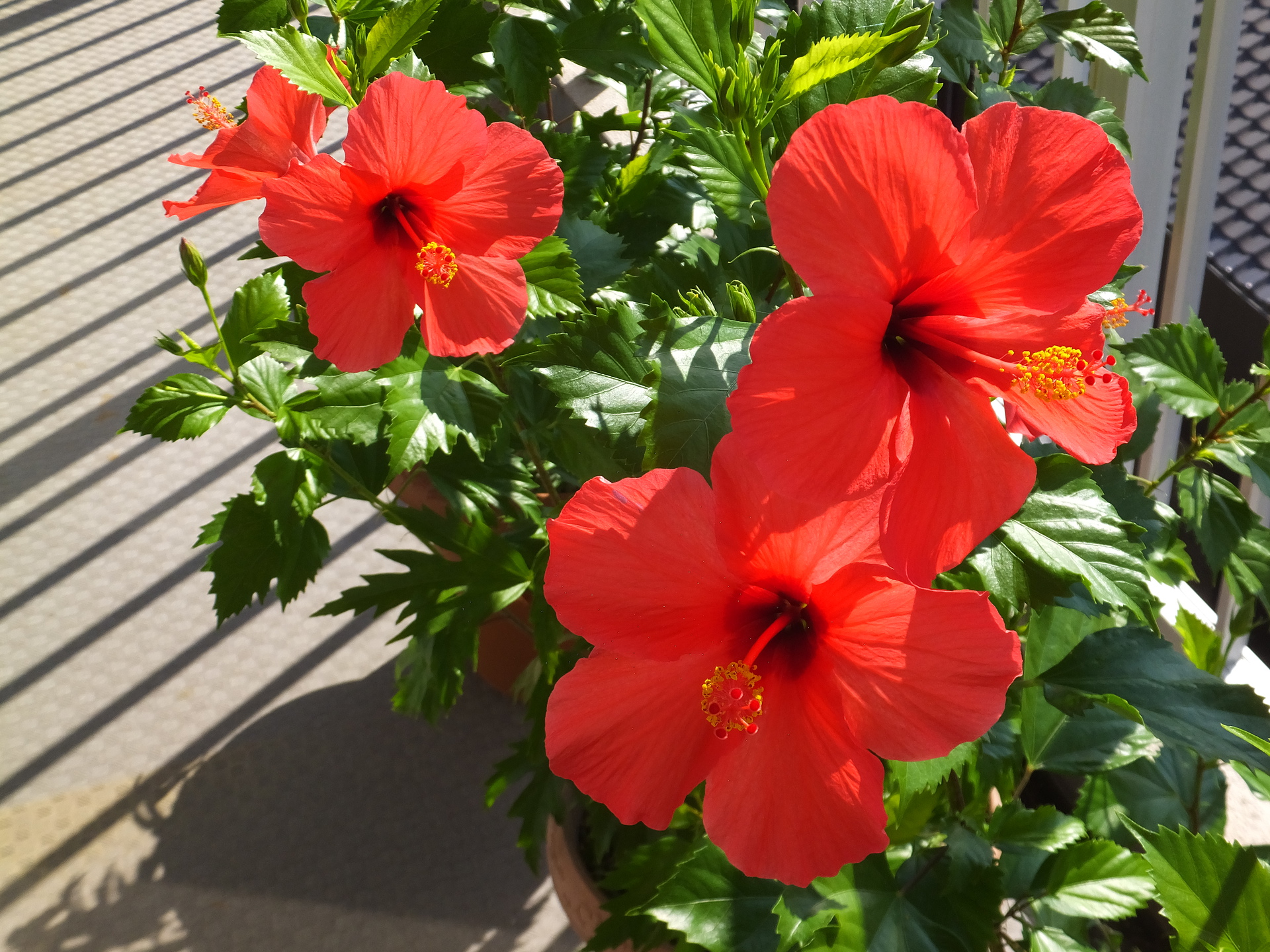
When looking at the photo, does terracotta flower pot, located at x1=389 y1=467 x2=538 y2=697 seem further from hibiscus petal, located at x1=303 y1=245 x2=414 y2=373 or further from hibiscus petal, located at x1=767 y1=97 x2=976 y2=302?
hibiscus petal, located at x1=767 y1=97 x2=976 y2=302

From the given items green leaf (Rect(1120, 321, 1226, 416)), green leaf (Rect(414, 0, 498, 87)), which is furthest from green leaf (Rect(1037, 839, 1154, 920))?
green leaf (Rect(414, 0, 498, 87))

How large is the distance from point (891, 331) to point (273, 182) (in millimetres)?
379

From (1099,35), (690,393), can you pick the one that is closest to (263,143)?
(690,393)

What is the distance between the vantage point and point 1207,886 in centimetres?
50

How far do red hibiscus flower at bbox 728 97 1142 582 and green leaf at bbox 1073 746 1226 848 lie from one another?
72cm

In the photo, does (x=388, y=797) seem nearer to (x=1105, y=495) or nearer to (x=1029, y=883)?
(x=1029, y=883)

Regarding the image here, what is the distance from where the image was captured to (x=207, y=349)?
0.86 meters

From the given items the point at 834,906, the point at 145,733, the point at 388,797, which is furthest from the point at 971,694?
the point at 145,733

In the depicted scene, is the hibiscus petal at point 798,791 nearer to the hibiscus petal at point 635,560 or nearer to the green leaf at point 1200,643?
the hibiscus petal at point 635,560

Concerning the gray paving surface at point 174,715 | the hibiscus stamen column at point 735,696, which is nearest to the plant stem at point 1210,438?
the hibiscus stamen column at point 735,696

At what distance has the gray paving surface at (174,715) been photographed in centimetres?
144

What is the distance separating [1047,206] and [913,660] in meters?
0.20

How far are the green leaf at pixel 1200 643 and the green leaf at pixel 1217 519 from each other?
13 cm

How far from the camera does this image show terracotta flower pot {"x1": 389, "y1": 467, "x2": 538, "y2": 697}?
135cm
